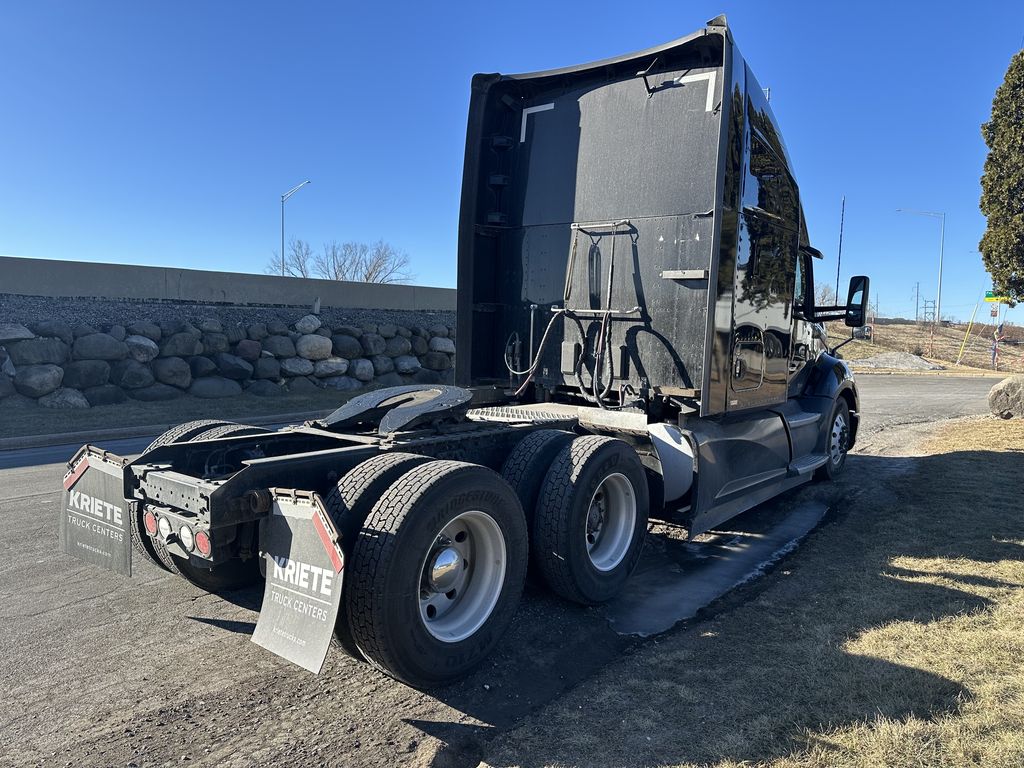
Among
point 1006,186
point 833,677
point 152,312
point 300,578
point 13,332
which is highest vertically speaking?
point 1006,186

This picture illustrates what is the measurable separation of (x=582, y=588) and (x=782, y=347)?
11.6 feet

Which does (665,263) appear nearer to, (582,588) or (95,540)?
(582,588)

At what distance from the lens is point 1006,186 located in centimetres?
1230

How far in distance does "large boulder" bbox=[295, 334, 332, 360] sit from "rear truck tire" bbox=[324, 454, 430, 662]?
13.6 metres

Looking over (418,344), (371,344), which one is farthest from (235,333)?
(418,344)

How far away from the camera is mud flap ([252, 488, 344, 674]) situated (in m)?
2.86

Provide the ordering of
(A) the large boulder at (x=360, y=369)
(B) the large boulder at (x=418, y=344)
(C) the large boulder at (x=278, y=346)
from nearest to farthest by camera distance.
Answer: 1. (C) the large boulder at (x=278, y=346)
2. (A) the large boulder at (x=360, y=369)
3. (B) the large boulder at (x=418, y=344)

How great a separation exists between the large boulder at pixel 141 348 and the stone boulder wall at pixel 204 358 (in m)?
0.02

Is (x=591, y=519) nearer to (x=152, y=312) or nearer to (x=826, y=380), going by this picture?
(x=826, y=380)

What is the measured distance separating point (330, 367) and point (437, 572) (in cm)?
1412

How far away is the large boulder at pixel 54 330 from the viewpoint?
43.2 feet

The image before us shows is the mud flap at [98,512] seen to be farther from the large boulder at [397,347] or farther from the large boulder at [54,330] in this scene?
the large boulder at [397,347]

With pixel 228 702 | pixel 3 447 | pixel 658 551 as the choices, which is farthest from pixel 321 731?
pixel 3 447

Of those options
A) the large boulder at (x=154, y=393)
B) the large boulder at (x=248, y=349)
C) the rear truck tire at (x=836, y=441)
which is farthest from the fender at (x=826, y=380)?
the large boulder at (x=248, y=349)
